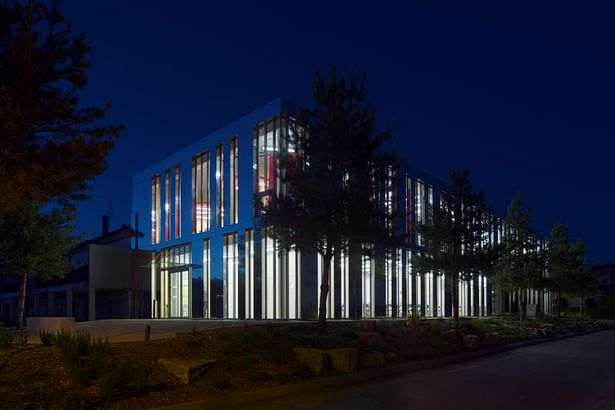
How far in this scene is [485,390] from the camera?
12.2 metres

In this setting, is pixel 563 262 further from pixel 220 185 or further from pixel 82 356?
pixel 82 356

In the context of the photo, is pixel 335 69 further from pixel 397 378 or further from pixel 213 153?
pixel 213 153

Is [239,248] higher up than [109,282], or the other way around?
[239,248]

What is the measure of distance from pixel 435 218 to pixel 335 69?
504 inches

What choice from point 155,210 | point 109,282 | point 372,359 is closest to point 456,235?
point 372,359

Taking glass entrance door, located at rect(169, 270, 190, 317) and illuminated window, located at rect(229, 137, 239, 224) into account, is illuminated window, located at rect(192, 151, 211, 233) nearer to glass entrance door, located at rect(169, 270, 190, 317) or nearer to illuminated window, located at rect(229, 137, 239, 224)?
illuminated window, located at rect(229, 137, 239, 224)

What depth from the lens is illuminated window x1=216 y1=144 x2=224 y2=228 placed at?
3422 cm

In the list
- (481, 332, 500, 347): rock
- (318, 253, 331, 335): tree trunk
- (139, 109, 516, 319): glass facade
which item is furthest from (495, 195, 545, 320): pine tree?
(318, 253, 331, 335): tree trunk

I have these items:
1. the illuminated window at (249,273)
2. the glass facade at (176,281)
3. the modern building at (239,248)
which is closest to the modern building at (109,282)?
the modern building at (239,248)

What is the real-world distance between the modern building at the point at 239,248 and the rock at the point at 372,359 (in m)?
9.66

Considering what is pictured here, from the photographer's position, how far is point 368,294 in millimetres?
35719

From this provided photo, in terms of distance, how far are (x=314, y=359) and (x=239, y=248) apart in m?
19.5

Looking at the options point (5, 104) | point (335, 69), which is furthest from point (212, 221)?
point (5, 104)

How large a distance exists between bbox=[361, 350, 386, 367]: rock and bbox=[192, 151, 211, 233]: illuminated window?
21482 millimetres
